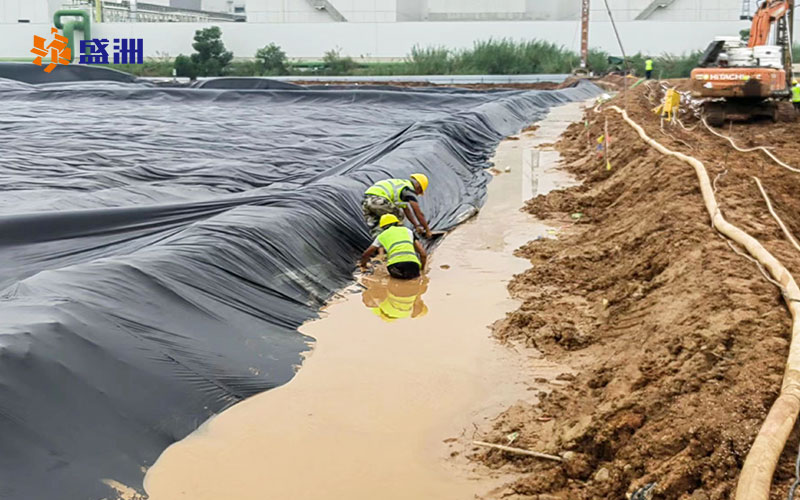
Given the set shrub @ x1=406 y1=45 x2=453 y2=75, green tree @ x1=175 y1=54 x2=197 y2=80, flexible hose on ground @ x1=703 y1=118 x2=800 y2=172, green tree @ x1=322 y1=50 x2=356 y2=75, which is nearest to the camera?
flexible hose on ground @ x1=703 y1=118 x2=800 y2=172

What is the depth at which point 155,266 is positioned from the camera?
5105mm

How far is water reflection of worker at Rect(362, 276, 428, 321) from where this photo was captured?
20.9 feet

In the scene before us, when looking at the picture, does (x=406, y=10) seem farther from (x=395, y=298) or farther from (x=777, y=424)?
(x=777, y=424)

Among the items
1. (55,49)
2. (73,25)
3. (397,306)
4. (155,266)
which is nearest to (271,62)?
(73,25)

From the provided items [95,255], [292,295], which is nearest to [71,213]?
[95,255]

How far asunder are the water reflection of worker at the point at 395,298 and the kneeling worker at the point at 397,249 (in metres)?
0.10

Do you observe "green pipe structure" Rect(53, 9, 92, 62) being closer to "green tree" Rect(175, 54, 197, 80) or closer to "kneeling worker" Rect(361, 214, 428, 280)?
"green tree" Rect(175, 54, 197, 80)

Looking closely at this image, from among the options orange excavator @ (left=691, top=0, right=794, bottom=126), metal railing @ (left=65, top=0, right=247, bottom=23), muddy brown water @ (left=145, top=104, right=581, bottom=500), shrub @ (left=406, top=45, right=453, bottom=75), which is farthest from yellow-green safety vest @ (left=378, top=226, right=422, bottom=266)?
metal railing @ (left=65, top=0, right=247, bottom=23)

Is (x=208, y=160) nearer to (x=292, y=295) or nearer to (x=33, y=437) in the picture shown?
(x=292, y=295)

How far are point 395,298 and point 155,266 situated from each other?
2254 millimetres

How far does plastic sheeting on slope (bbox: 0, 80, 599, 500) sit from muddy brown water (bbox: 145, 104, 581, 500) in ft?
0.61

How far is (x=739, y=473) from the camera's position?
3.01 meters

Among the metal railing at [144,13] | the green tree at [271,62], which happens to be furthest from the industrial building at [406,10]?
the green tree at [271,62]
